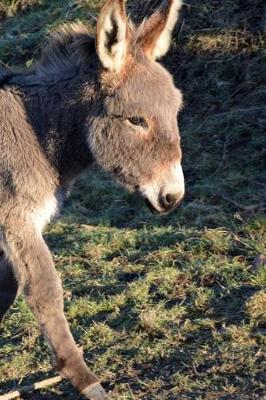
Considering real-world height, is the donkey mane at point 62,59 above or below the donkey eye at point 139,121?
above

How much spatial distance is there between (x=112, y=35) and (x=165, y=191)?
0.92 meters

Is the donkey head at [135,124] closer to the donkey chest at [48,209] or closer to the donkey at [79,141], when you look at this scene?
the donkey at [79,141]

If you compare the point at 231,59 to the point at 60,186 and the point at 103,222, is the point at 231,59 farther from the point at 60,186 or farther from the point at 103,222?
the point at 60,186

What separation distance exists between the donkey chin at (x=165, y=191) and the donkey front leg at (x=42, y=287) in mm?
674

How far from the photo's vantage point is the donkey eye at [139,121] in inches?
187

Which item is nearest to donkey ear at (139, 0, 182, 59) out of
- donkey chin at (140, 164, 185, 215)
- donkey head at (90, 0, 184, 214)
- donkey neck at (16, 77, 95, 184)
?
donkey head at (90, 0, 184, 214)

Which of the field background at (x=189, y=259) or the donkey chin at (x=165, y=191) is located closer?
the donkey chin at (x=165, y=191)

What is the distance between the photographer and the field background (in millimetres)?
4840

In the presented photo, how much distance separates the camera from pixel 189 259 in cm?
609

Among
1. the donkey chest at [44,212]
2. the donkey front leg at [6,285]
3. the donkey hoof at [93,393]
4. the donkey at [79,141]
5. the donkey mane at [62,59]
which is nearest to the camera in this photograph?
the donkey hoof at [93,393]

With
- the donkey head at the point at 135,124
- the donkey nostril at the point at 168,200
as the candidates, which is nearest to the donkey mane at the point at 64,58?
the donkey head at the point at 135,124

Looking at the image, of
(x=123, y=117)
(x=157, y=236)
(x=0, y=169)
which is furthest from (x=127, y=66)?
(x=157, y=236)

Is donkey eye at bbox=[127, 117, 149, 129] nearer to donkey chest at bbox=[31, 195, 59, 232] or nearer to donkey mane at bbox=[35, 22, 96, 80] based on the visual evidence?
donkey mane at bbox=[35, 22, 96, 80]

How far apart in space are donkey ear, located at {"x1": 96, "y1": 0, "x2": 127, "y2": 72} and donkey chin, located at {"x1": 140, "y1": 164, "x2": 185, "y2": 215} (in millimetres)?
680
